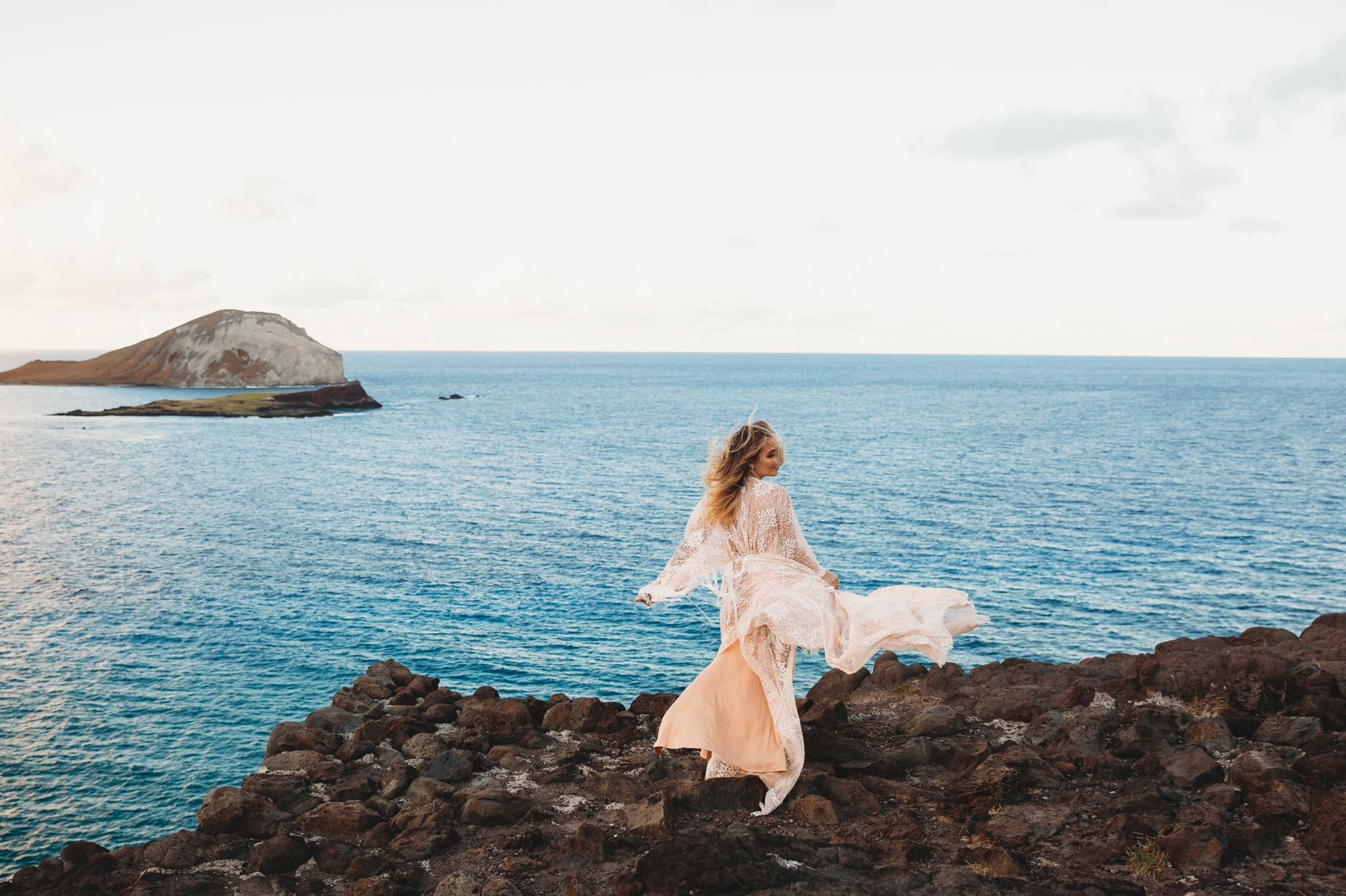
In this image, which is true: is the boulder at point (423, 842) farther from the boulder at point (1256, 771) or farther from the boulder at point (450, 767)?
the boulder at point (1256, 771)

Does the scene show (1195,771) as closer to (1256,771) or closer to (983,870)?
(1256,771)

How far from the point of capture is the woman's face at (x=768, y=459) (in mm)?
8391

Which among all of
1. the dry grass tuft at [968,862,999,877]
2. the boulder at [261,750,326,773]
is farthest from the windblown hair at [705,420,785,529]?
the boulder at [261,750,326,773]

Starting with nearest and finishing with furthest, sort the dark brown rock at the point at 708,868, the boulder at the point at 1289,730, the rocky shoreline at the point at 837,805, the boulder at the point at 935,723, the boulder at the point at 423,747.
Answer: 1. the dark brown rock at the point at 708,868
2. the rocky shoreline at the point at 837,805
3. the boulder at the point at 1289,730
4. the boulder at the point at 935,723
5. the boulder at the point at 423,747

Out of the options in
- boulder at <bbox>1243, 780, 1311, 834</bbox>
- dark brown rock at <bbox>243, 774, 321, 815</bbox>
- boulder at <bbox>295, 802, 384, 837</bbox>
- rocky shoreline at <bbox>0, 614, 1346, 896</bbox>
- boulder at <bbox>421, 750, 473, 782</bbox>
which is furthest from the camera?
boulder at <bbox>421, 750, 473, 782</bbox>

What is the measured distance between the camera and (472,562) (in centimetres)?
3906

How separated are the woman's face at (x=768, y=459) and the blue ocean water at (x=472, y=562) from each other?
1601 centimetres

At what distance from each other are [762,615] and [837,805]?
2110 millimetres

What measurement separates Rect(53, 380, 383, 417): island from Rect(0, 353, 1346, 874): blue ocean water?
18736 mm

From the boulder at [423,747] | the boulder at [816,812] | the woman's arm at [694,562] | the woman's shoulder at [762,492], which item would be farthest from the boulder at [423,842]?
the woman's shoulder at [762,492]

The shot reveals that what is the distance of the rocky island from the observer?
507 feet

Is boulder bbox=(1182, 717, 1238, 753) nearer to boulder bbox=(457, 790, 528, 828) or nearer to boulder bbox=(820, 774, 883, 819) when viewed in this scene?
boulder bbox=(820, 774, 883, 819)

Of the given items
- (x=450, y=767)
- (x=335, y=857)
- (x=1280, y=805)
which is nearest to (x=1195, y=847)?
(x=1280, y=805)

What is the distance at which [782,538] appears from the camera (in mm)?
8750
